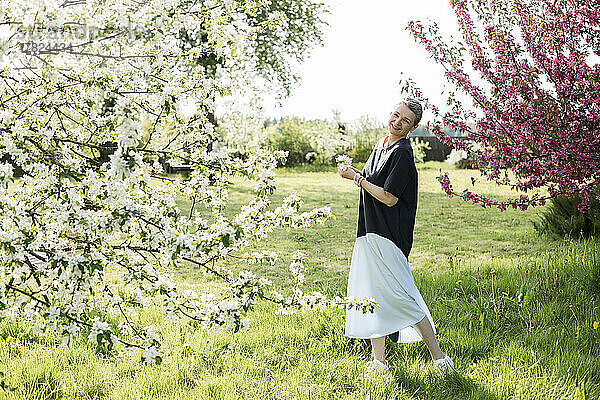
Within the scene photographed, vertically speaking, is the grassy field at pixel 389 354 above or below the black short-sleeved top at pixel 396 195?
below

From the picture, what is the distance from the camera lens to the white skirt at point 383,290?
360 centimetres

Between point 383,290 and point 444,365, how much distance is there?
0.66 meters

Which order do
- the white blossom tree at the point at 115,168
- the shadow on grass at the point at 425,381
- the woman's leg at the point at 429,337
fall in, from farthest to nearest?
the woman's leg at the point at 429,337 → the shadow on grass at the point at 425,381 → the white blossom tree at the point at 115,168

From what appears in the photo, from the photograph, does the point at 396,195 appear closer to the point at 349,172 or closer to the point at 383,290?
the point at 349,172

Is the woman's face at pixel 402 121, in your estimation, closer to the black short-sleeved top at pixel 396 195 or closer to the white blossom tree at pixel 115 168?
the black short-sleeved top at pixel 396 195

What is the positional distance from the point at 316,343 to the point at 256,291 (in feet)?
5.92

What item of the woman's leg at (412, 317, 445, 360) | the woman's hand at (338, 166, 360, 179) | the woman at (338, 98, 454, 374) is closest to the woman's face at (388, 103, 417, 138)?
the woman at (338, 98, 454, 374)

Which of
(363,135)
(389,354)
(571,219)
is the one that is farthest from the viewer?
(363,135)

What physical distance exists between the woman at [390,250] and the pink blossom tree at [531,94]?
2.25 m

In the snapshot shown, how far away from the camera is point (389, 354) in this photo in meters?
4.04

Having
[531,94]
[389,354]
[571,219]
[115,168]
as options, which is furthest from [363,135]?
[115,168]

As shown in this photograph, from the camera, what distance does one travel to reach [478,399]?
329 centimetres

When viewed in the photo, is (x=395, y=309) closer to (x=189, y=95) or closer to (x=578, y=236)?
(x=189, y=95)

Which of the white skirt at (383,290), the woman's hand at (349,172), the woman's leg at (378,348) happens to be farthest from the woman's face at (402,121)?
the woman's leg at (378,348)
